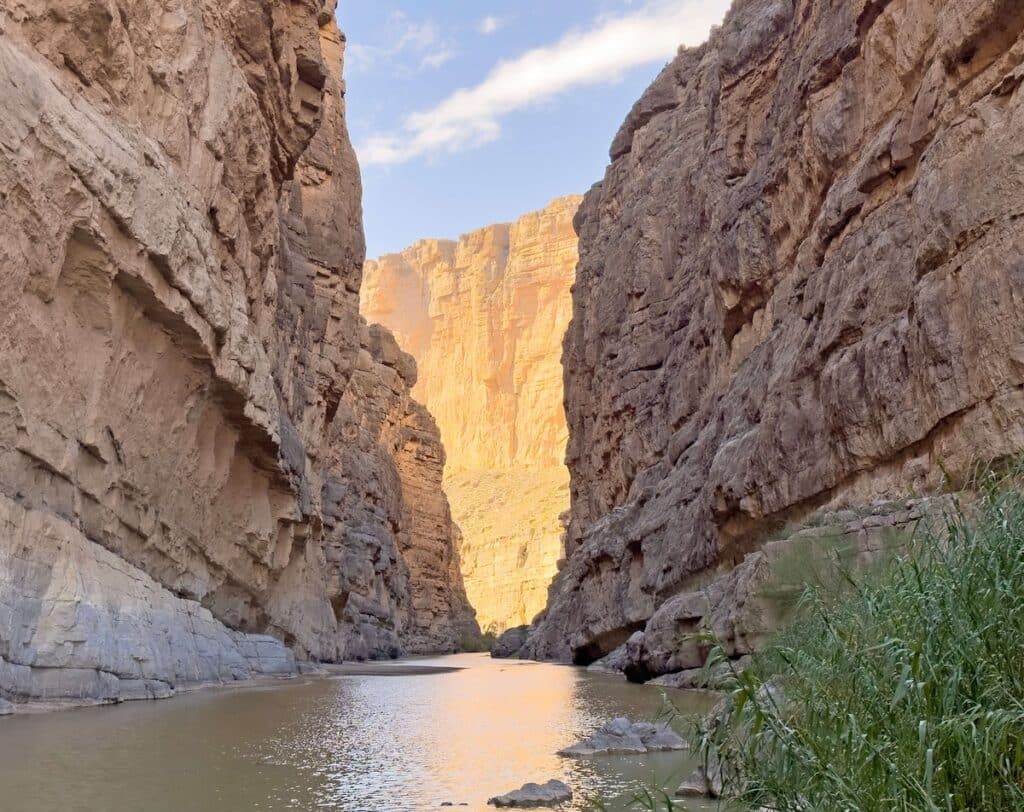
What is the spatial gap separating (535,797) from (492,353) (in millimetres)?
143348

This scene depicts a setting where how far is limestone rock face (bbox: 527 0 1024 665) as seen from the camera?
12734 millimetres

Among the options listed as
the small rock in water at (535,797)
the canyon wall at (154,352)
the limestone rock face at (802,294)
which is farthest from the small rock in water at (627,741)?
the canyon wall at (154,352)

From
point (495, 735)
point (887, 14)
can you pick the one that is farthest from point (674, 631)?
point (887, 14)

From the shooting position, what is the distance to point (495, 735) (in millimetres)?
12539

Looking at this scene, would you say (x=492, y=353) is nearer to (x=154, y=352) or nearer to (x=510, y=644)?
(x=510, y=644)

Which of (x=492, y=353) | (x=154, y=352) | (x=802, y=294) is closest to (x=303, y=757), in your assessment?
(x=154, y=352)

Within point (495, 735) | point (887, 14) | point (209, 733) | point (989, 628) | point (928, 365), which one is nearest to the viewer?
point (989, 628)

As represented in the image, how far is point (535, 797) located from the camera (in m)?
7.51

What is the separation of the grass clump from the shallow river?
102 cm

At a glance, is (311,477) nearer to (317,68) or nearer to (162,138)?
(317,68)

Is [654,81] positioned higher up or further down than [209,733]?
higher up

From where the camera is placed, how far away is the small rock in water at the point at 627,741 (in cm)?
1035

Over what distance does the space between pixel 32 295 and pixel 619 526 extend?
77.1 feet

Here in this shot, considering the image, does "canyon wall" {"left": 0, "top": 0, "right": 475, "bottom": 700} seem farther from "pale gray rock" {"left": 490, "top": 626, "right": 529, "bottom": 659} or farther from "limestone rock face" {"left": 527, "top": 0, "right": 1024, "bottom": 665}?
"pale gray rock" {"left": 490, "top": 626, "right": 529, "bottom": 659}
